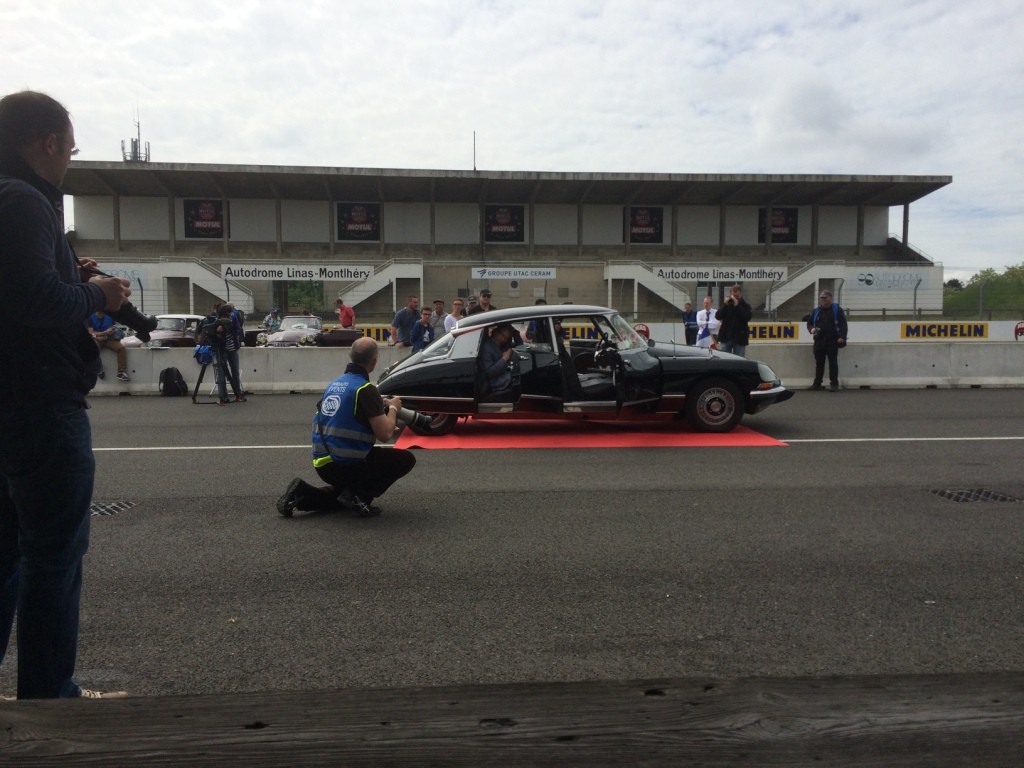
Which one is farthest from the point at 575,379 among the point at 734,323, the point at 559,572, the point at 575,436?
the point at 734,323

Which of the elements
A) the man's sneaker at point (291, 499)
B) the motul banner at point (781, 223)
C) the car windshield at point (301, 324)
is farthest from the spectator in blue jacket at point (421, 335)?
the motul banner at point (781, 223)

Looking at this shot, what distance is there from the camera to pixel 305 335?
87.1 ft

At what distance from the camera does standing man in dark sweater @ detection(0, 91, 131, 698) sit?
7.14 feet

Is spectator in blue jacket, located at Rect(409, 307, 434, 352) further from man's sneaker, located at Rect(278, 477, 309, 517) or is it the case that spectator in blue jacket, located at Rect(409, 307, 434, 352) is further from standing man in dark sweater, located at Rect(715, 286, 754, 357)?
man's sneaker, located at Rect(278, 477, 309, 517)

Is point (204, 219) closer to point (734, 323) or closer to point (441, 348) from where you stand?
point (734, 323)

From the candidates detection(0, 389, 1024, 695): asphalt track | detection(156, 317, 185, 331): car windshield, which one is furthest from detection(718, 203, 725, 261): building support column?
detection(0, 389, 1024, 695): asphalt track

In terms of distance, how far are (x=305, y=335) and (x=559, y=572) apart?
23335mm

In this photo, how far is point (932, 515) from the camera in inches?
224

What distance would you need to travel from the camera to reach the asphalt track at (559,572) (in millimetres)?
3348

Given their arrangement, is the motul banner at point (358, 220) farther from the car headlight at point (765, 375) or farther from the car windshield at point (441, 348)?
the car headlight at point (765, 375)

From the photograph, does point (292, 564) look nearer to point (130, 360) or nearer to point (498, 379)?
point (498, 379)

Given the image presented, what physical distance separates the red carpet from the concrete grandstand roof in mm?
36053

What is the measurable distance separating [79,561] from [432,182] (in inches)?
1742

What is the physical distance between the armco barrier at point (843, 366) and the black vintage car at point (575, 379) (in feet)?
19.5
